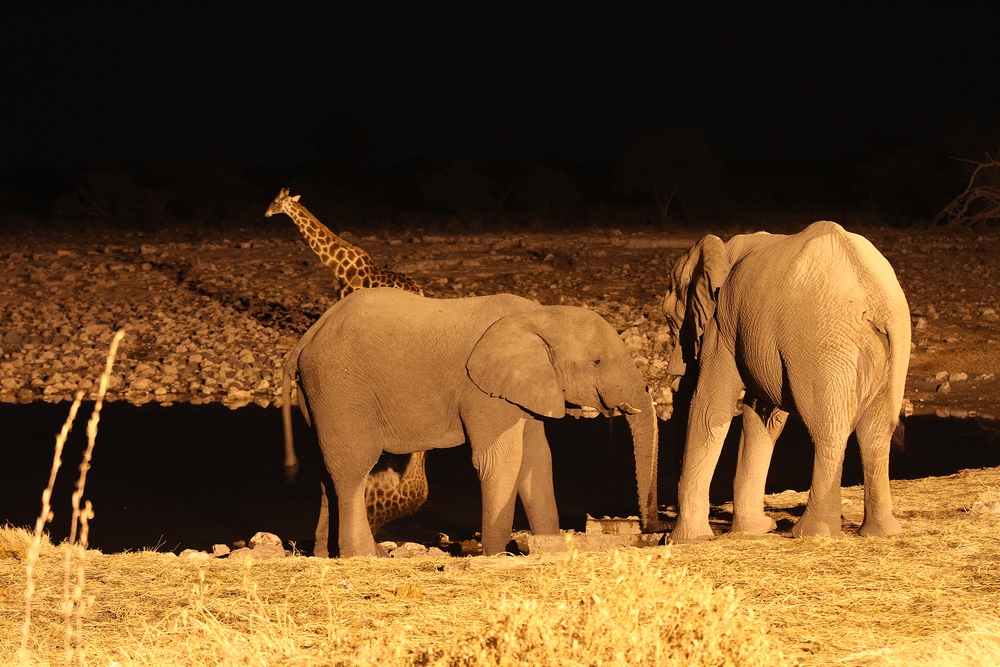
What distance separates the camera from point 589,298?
19.7 metres

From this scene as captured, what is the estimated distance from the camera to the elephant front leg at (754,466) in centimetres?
811

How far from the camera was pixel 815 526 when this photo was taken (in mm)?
7188

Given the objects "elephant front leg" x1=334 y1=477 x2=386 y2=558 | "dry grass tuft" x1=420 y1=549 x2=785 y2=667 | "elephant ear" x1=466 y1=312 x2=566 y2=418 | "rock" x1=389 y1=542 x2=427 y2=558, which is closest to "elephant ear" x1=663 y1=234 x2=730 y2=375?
"elephant ear" x1=466 y1=312 x2=566 y2=418

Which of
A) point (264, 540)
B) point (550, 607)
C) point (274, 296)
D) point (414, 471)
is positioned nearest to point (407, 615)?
point (550, 607)

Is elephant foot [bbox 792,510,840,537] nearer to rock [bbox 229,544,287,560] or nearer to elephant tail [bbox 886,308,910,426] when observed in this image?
elephant tail [bbox 886,308,910,426]

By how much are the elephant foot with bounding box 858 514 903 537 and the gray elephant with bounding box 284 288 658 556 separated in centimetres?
153

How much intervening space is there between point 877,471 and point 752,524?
40.6 inches

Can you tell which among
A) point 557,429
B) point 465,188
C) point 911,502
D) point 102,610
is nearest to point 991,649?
point 102,610

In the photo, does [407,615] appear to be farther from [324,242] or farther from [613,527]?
[324,242]

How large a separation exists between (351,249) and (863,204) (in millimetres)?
33646

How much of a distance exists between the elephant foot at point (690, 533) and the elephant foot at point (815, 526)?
654 millimetres

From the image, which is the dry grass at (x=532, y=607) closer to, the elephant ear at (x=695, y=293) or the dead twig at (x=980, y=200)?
the elephant ear at (x=695, y=293)

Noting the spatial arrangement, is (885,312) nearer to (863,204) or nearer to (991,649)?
(991,649)

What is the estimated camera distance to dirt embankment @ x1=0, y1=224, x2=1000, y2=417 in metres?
16.4
